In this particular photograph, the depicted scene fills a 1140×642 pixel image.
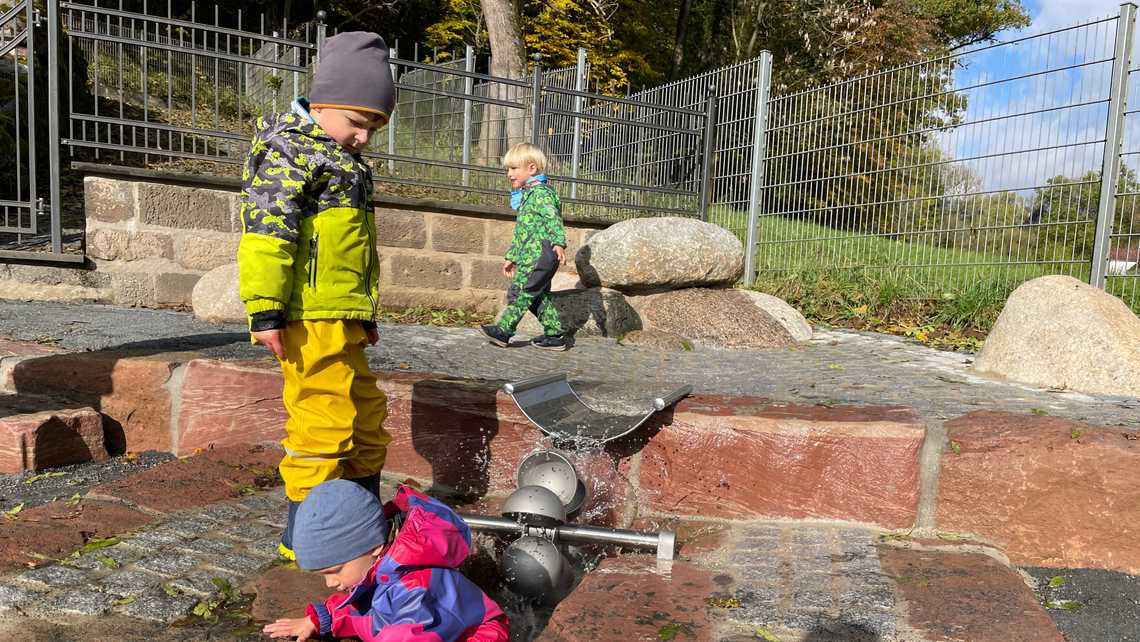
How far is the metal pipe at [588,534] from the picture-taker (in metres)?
2.57

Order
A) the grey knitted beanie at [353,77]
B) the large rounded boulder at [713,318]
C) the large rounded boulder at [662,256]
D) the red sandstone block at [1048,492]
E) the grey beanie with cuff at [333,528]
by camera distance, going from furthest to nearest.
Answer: the large rounded boulder at [662,256] < the large rounded boulder at [713,318] < the red sandstone block at [1048,492] < the grey knitted beanie at [353,77] < the grey beanie with cuff at [333,528]

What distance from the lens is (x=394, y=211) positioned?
22.9ft

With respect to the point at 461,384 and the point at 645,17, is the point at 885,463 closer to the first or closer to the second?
the point at 461,384

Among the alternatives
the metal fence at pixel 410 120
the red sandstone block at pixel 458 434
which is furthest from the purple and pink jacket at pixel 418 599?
the metal fence at pixel 410 120

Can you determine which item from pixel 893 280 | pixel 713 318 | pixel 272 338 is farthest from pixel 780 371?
pixel 272 338

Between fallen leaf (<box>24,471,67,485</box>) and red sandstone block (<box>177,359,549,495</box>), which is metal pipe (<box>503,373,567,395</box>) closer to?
red sandstone block (<box>177,359,549,495</box>)

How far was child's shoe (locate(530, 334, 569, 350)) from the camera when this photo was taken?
5.45 m

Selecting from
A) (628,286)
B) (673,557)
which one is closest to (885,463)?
(673,557)

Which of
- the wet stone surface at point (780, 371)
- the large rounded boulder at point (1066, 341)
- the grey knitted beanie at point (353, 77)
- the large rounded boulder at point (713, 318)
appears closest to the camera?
the grey knitted beanie at point (353, 77)

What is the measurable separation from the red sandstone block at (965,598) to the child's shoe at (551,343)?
3.06 metres

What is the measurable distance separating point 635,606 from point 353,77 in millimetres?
1705

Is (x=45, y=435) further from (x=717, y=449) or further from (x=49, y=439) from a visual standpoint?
(x=717, y=449)

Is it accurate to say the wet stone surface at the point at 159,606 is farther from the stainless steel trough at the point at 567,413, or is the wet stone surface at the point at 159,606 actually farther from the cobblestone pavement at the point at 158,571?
the stainless steel trough at the point at 567,413

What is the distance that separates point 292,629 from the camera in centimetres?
193
